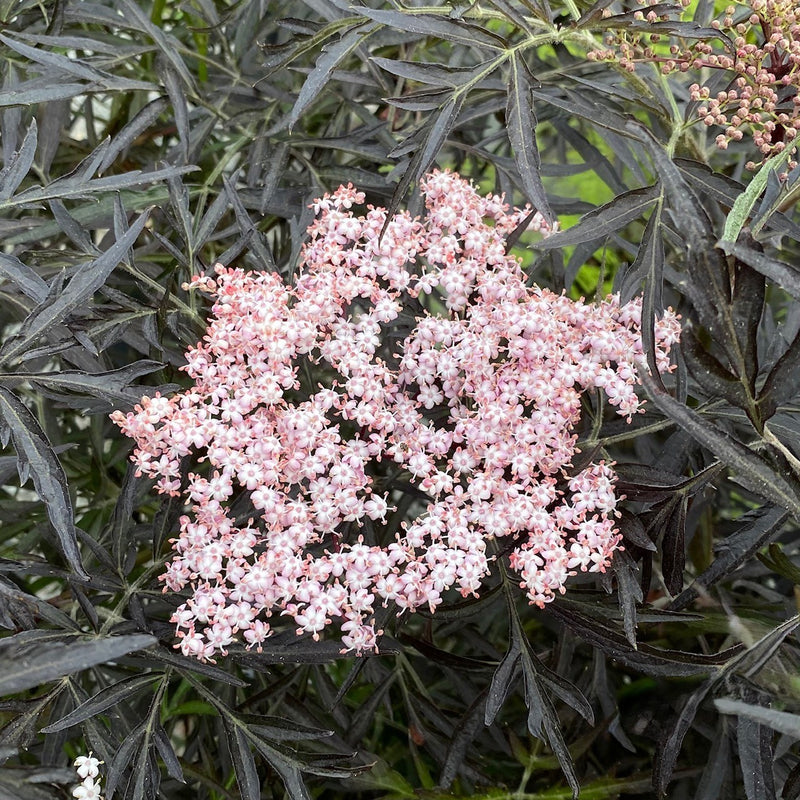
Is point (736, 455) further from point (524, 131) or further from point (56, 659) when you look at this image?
point (56, 659)

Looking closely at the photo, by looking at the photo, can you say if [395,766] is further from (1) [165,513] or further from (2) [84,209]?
(2) [84,209]

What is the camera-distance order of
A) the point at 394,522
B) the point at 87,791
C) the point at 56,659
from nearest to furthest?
the point at 56,659 → the point at 87,791 → the point at 394,522

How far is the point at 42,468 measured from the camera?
24.9 inches

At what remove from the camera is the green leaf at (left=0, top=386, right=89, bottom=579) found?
24.0 inches

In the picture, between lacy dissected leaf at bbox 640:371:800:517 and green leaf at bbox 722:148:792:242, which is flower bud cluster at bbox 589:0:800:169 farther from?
lacy dissected leaf at bbox 640:371:800:517

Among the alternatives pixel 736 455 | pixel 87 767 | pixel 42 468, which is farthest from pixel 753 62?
pixel 87 767

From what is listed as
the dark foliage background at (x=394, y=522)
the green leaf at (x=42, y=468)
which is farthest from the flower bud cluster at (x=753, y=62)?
the green leaf at (x=42, y=468)

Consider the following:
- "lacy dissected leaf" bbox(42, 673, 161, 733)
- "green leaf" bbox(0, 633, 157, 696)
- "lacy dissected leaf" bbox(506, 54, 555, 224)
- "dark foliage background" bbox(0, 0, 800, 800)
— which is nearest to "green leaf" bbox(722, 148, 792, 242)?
"dark foliage background" bbox(0, 0, 800, 800)

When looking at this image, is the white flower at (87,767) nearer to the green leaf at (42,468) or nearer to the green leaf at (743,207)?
the green leaf at (42,468)

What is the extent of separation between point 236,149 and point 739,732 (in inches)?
27.2

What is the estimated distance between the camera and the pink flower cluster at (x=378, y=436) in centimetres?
62

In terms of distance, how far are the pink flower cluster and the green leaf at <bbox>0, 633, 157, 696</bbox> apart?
140 millimetres

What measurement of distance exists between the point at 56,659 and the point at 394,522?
36 centimetres

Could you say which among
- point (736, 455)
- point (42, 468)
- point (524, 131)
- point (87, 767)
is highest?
point (524, 131)
